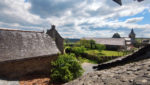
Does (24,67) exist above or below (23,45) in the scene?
below

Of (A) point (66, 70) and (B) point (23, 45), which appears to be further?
(B) point (23, 45)

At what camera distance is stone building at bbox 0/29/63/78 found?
359 inches

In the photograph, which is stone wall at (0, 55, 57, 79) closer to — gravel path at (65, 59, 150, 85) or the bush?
the bush

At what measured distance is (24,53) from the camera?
10.3 meters

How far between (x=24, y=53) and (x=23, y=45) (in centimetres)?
144

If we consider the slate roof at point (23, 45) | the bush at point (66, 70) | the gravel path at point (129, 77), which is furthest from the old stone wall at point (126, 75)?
the slate roof at point (23, 45)

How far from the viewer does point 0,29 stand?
35.0 ft

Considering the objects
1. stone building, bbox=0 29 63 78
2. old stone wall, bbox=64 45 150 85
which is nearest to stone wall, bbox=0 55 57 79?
stone building, bbox=0 29 63 78

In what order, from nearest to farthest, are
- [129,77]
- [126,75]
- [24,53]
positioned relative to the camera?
[129,77] < [126,75] < [24,53]

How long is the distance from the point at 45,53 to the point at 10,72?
435 centimetres

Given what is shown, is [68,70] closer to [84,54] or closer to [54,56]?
[54,56]

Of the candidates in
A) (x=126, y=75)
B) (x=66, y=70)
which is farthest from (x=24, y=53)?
(x=126, y=75)

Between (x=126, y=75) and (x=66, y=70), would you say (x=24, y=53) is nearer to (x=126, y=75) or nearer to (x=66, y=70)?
(x=66, y=70)

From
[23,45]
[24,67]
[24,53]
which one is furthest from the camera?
[23,45]
